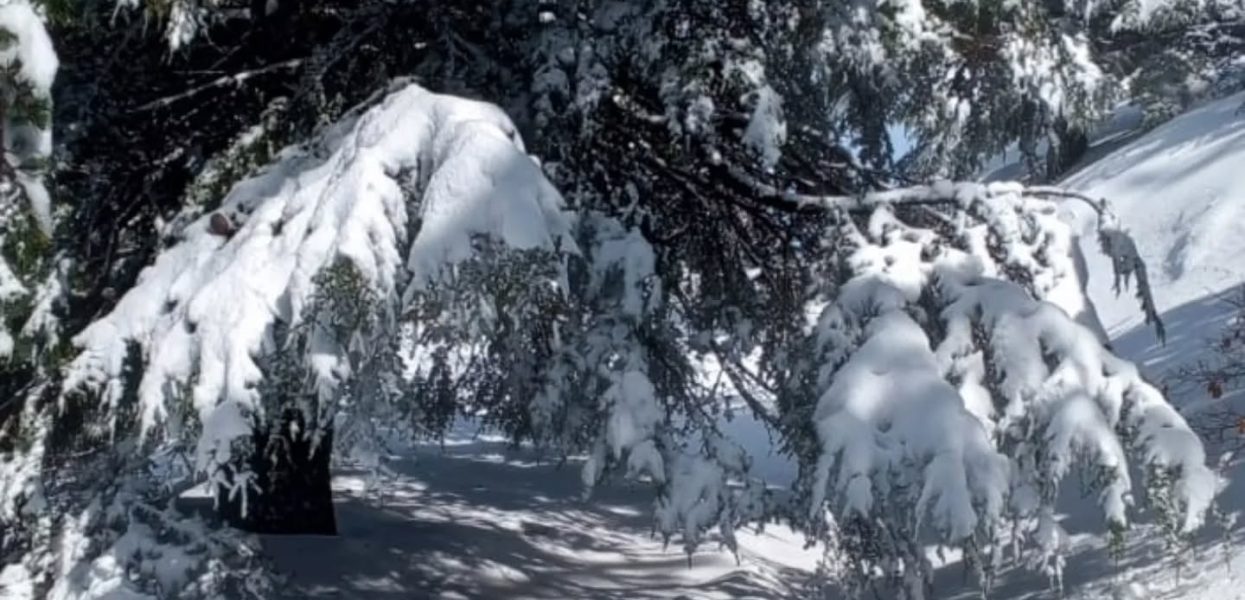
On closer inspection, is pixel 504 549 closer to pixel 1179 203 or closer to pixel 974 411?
pixel 974 411

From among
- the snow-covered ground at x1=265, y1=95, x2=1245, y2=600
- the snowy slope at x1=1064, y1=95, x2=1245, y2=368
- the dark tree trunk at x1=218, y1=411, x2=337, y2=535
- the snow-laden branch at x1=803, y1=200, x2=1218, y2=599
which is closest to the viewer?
the snow-laden branch at x1=803, y1=200, x2=1218, y2=599

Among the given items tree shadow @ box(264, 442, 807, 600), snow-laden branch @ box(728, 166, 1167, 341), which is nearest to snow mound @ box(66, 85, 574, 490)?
snow-laden branch @ box(728, 166, 1167, 341)

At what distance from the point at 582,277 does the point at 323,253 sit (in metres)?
1.49

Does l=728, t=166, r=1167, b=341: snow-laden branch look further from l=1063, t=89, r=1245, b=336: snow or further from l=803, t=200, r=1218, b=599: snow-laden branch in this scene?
l=1063, t=89, r=1245, b=336: snow

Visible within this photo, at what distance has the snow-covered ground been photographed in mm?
6469

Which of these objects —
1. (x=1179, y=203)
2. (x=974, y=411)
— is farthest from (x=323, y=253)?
(x=1179, y=203)

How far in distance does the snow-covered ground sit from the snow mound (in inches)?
65.8

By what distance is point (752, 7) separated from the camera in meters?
6.53

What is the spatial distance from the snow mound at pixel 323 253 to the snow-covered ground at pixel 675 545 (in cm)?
167

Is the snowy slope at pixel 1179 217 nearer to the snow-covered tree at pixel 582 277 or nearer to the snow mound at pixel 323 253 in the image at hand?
the snow-covered tree at pixel 582 277

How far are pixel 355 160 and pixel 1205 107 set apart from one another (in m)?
14.9

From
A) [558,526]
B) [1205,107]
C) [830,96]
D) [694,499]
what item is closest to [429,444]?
[558,526]

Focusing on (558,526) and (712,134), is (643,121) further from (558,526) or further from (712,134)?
(558,526)

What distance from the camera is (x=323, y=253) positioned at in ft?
14.9
